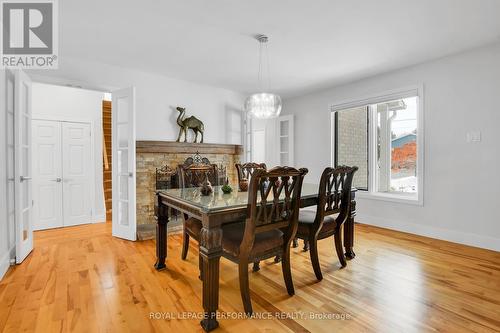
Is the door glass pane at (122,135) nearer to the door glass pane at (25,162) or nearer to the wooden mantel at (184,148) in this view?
the wooden mantel at (184,148)

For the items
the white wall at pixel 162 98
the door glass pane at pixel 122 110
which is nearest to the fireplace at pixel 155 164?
the white wall at pixel 162 98

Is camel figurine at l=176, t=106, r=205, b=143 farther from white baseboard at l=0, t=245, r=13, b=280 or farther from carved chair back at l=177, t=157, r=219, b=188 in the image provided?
white baseboard at l=0, t=245, r=13, b=280

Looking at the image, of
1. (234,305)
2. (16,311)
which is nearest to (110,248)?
(16,311)

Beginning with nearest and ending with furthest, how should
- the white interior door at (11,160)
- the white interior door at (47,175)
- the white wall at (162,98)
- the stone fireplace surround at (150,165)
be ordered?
the white interior door at (11,160) → the white wall at (162,98) → the stone fireplace surround at (150,165) → the white interior door at (47,175)

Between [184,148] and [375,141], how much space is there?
10.7 ft

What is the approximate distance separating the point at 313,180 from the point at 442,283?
298 cm

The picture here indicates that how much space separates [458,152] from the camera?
10.8ft

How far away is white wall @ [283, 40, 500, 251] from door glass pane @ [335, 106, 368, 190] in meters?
0.63

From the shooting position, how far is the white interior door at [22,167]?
8.65 feet

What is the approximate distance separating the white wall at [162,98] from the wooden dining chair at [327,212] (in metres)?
2.76

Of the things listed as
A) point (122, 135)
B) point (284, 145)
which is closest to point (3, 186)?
point (122, 135)

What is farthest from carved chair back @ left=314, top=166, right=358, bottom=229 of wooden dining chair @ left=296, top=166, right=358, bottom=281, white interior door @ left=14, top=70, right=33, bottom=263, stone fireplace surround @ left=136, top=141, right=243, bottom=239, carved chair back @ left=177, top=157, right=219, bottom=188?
white interior door @ left=14, top=70, right=33, bottom=263

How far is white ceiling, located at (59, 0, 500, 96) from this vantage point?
2293mm

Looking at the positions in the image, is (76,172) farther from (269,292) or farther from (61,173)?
(269,292)
